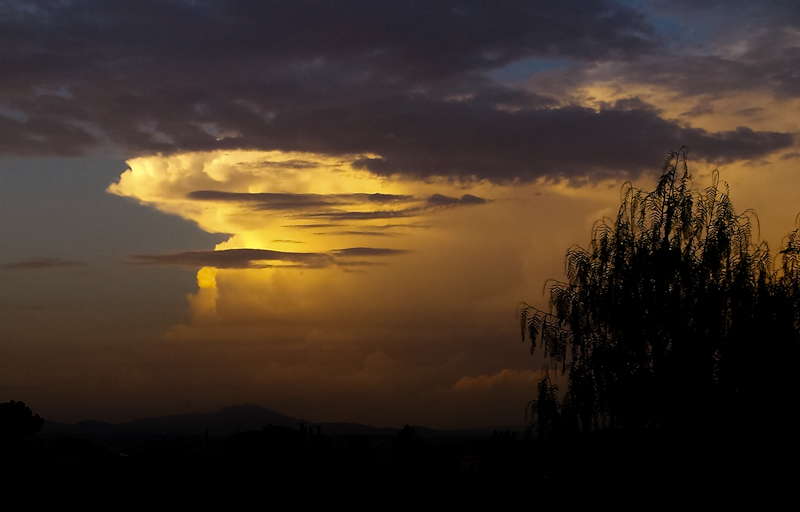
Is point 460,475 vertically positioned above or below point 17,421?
below

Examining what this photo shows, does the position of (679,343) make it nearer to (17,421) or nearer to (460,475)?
(460,475)

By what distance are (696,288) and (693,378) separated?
183 centimetres

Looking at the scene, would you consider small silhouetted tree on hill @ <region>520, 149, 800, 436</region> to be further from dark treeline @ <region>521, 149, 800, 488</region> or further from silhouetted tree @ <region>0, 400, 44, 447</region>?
silhouetted tree @ <region>0, 400, 44, 447</region>

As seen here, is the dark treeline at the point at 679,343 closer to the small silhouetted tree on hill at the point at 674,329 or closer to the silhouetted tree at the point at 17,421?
the small silhouetted tree on hill at the point at 674,329

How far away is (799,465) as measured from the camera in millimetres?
15211

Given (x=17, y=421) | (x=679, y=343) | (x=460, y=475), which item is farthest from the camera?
(x=17, y=421)

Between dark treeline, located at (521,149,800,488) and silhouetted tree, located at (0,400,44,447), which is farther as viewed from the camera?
silhouetted tree, located at (0,400,44,447)

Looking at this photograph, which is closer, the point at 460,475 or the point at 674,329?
the point at 674,329

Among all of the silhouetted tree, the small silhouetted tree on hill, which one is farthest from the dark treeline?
the silhouetted tree

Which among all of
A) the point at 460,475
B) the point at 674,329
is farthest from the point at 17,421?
the point at 674,329

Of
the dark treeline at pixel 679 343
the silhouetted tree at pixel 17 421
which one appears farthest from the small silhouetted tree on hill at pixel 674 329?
the silhouetted tree at pixel 17 421

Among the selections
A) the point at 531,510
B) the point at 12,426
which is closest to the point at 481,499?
the point at 531,510

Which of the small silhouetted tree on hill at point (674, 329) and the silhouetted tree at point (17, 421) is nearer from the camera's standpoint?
the small silhouetted tree on hill at point (674, 329)

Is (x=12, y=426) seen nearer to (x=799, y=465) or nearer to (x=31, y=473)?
(x=31, y=473)
